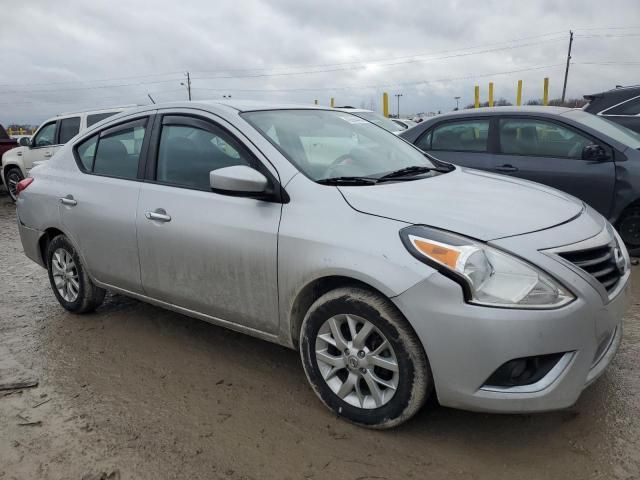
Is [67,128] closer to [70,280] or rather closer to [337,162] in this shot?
[70,280]

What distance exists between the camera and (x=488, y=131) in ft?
19.8

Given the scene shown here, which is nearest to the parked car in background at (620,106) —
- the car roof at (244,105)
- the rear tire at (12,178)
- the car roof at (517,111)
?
the car roof at (517,111)

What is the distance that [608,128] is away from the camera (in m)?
5.78

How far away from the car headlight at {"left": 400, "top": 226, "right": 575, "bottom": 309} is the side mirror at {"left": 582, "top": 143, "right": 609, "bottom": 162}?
12.0ft

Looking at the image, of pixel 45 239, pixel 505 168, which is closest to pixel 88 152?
pixel 45 239

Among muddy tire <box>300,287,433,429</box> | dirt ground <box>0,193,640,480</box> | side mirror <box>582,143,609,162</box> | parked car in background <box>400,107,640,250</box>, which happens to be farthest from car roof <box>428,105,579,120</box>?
muddy tire <box>300,287,433,429</box>

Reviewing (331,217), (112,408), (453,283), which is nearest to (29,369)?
(112,408)

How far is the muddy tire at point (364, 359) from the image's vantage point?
247cm

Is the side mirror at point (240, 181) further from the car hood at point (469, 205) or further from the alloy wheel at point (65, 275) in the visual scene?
the alloy wheel at point (65, 275)

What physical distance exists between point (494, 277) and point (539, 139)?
4.01 meters

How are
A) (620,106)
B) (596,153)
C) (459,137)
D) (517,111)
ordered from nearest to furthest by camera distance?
(596,153)
(517,111)
(459,137)
(620,106)

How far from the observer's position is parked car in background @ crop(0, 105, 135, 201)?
33.9 ft

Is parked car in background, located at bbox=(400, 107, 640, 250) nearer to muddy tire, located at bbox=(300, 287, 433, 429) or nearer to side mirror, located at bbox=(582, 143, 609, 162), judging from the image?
side mirror, located at bbox=(582, 143, 609, 162)

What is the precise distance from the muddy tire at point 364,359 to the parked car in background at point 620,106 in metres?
6.65
